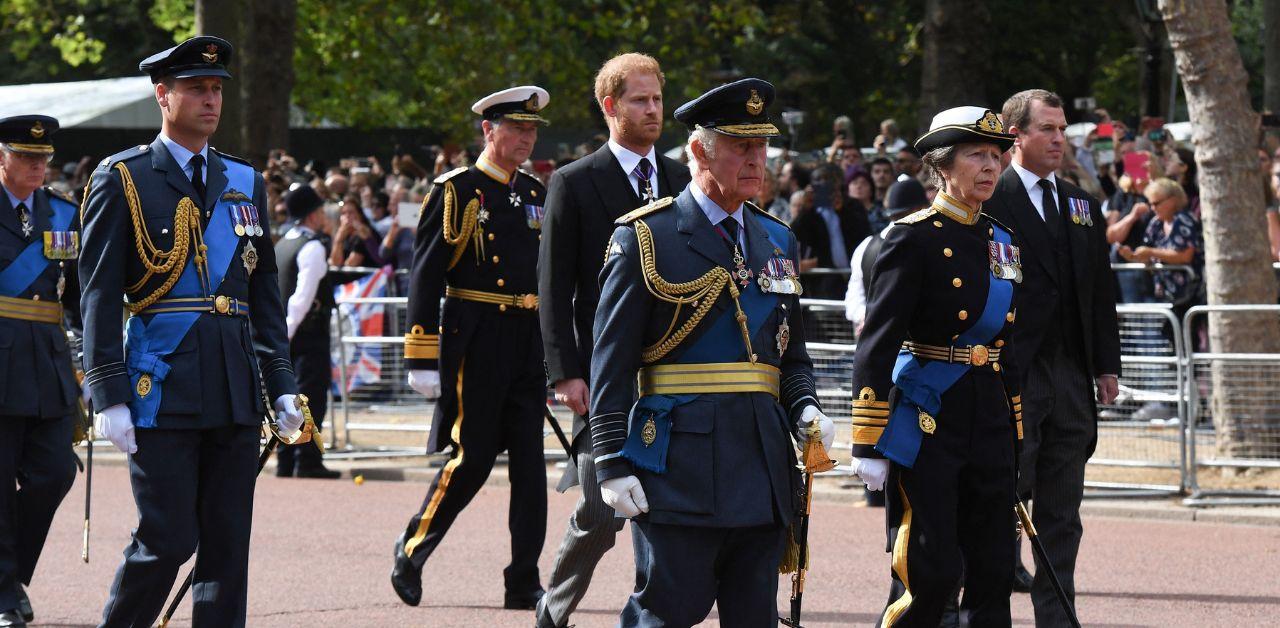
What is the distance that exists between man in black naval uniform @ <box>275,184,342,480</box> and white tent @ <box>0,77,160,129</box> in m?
19.4

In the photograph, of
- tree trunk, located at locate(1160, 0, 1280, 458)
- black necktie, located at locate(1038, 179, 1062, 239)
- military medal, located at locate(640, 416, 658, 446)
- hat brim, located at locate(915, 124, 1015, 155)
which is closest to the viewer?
military medal, located at locate(640, 416, 658, 446)

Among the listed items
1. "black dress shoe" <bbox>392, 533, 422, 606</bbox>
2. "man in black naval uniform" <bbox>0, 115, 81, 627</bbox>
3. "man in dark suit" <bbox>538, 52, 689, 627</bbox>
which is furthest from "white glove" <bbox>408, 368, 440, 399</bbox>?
"man in black naval uniform" <bbox>0, 115, 81, 627</bbox>

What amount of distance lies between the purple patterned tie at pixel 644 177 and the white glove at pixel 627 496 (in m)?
2.25

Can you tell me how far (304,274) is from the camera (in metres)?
13.4

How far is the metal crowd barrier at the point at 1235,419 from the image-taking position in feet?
37.9

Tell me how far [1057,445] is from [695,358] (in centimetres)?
264

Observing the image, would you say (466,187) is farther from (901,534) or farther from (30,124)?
(901,534)

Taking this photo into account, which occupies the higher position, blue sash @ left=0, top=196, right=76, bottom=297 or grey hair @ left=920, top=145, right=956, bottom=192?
grey hair @ left=920, top=145, right=956, bottom=192

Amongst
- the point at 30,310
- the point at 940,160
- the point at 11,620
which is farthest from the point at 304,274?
the point at 940,160

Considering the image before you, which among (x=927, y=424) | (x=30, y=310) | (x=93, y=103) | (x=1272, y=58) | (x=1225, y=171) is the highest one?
(x=93, y=103)

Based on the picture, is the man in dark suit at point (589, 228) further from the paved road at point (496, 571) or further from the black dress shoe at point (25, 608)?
the black dress shoe at point (25, 608)

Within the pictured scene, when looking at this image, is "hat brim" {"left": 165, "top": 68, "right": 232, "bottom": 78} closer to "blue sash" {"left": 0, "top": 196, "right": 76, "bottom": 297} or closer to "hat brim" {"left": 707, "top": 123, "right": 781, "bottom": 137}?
"hat brim" {"left": 707, "top": 123, "right": 781, "bottom": 137}

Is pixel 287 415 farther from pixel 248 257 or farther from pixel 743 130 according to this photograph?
pixel 743 130

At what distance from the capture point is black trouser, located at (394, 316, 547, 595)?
8.55 meters
